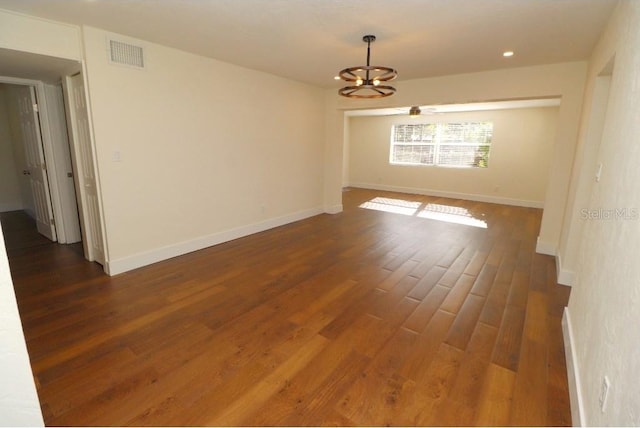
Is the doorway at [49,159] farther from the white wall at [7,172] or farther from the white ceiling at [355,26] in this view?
the white ceiling at [355,26]

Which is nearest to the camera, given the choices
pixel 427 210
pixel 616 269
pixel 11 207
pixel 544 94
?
pixel 616 269

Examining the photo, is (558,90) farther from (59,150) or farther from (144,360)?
(59,150)

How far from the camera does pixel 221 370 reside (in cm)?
204

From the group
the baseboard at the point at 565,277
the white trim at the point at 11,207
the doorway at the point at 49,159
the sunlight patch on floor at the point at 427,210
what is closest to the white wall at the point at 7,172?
the white trim at the point at 11,207

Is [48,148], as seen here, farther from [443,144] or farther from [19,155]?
[443,144]

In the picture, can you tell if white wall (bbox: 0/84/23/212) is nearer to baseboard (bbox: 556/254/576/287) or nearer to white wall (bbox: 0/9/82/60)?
white wall (bbox: 0/9/82/60)

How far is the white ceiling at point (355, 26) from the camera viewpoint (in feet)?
8.09

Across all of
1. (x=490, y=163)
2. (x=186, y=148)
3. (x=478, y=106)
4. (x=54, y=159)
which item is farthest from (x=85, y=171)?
(x=490, y=163)

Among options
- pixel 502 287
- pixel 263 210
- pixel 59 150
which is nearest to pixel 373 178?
pixel 263 210

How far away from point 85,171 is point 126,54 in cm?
136

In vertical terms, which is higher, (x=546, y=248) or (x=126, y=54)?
(x=126, y=54)

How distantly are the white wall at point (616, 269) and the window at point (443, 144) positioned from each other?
6.09 meters

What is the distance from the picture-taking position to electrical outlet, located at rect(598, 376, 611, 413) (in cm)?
131

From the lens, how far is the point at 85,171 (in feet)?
11.6
